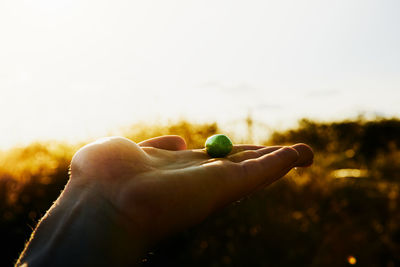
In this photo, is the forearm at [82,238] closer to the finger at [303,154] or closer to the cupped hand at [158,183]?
the cupped hand at [158,183]

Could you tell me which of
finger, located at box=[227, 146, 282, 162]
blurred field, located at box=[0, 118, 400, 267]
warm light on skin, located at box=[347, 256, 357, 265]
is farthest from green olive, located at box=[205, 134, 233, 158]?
warm light on skin, located at box=[347, 256, 357, 265]

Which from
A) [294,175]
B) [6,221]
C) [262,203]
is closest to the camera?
[6,221]

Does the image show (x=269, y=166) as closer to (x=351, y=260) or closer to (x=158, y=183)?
(x=158, y=183)

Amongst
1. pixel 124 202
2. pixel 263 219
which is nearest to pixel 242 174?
pixel 124 202

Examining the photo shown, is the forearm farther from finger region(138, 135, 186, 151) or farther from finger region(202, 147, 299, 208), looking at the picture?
finger region(138, 135, 186, 151)

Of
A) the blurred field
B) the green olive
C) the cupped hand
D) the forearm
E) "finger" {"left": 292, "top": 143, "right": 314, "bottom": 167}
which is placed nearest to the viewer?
the forearm


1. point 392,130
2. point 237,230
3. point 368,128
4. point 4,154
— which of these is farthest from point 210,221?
point 392,130

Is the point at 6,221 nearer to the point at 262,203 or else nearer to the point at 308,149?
the point at 262,203
